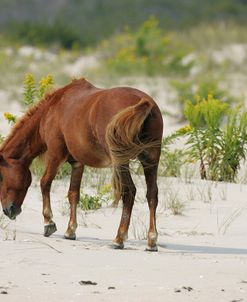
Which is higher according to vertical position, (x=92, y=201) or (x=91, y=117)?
(x=91, y=117)

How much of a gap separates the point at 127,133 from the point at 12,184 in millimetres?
1540

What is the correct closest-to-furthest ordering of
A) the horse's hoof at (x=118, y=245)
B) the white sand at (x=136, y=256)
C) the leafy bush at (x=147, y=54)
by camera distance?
1. the white sand at (x=136, y=256)
2. the horse's hoof at (x=118, y=245)
3. the leafy bush at (x=147, y=54)

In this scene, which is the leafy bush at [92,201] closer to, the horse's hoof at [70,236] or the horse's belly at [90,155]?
the horse's hoof at [70,236]

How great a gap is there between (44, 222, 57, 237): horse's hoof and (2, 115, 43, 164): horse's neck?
2.14 feet

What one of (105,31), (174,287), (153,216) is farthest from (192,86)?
(105,31)

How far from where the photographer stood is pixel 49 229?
840 centimetres

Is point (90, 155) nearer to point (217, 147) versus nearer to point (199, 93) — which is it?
point (217, 147)

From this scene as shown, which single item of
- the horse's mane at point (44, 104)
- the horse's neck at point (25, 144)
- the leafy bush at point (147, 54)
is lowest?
the horse's neck at point (25, 144)

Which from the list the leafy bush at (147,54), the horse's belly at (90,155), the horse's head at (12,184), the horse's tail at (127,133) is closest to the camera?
the horse's tail at (127,133)

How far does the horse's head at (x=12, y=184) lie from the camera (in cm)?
844

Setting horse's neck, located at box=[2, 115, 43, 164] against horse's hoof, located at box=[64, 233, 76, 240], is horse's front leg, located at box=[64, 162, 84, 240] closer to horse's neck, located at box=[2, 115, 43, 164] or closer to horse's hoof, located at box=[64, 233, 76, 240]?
horse's hoof, located at box=[64, 233, 76, 240]

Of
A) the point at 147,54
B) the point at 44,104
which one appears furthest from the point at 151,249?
the point at 147,54

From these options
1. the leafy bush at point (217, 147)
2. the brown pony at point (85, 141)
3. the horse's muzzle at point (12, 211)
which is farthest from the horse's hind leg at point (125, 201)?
the leafy bush at point (217, 147)

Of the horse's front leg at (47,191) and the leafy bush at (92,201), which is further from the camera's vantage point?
the leafy bush at (92,201)
